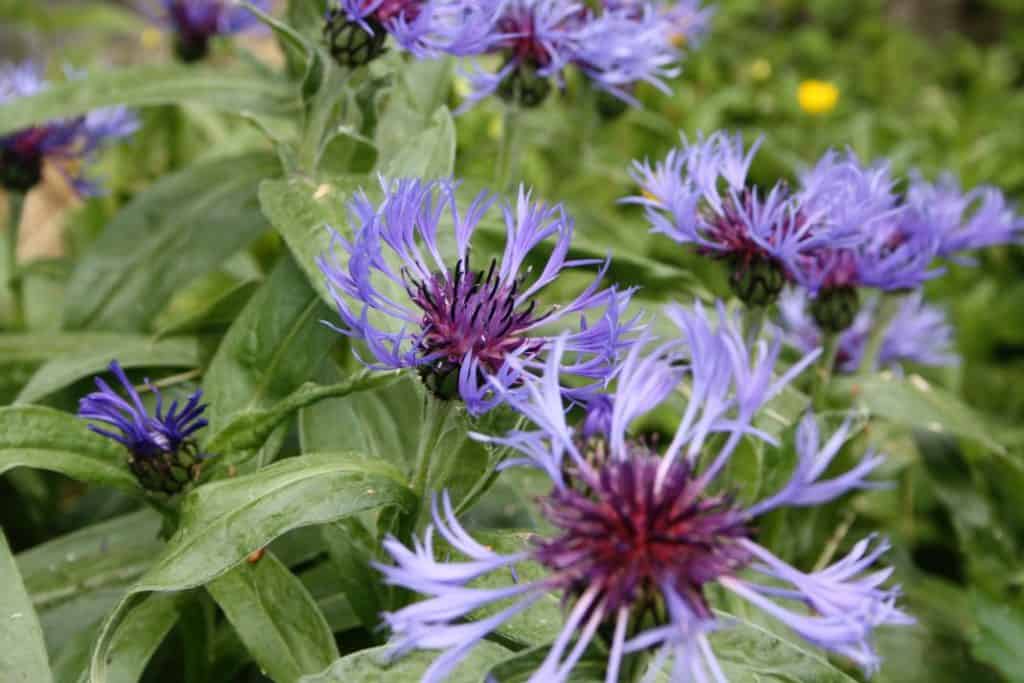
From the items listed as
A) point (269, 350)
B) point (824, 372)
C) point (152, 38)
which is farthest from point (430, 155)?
point (152, 38)

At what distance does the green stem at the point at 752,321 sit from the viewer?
1184 millimetres

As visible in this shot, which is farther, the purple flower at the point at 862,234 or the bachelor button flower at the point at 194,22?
the bachelor button flower at the point at 194,22

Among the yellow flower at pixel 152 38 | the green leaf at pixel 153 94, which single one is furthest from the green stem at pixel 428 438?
the yellow flower at pixel 152 38

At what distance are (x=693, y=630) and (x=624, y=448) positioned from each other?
147 millimetres

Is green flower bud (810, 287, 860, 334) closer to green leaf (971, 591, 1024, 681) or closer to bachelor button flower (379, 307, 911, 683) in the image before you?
green leaf (971, 591, 1024, 681)

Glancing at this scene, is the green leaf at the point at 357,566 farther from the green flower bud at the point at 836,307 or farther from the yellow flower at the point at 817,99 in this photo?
the yellow flower at the point at 817,99

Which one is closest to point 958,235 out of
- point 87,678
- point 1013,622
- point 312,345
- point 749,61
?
point 1013,622

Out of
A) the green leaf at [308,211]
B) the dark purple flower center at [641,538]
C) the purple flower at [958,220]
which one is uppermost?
the dark purple flower center at [641,538]

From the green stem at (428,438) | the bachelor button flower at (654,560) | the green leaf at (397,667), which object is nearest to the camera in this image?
the bachelor button flower at (654,560)

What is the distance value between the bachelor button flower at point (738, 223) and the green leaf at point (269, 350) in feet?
1.15

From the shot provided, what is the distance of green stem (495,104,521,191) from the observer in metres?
1.50

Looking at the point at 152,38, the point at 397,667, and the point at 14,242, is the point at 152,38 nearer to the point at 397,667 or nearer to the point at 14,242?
the point at 14,242

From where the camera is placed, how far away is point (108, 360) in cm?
131

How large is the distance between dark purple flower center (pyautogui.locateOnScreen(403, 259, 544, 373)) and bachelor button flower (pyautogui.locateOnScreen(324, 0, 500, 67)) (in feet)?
1.17
